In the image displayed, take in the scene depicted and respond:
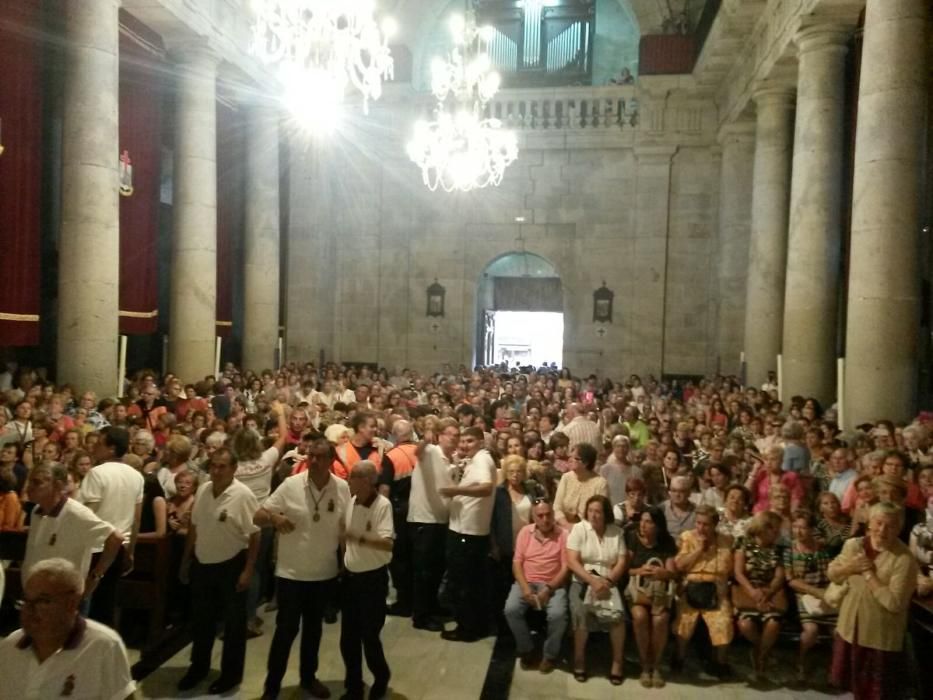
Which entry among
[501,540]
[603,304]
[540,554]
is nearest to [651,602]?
[540,554]

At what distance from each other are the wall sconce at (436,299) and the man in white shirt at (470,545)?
14877 mm

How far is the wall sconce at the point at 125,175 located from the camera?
1288 cm

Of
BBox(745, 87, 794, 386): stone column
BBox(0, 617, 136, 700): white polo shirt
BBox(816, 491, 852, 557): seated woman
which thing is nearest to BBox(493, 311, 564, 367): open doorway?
BBox(745, 87, 794, 386): stone column

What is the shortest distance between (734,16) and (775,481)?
10606 millimetres

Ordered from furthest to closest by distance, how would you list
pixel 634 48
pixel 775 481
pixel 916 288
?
→ pixel 634 48, pixel 916 288, pixel 775 481

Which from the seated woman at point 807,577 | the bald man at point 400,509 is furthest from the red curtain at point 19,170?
the seated woman at point 807,577

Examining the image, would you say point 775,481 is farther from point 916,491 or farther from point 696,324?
point 696,324

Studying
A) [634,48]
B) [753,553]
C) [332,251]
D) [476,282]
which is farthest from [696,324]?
[753,553]

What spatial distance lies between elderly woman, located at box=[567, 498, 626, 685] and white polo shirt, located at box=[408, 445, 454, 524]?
124cm

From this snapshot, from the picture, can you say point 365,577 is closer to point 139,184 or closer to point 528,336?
point 139,184

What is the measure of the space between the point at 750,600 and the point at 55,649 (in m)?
4.84

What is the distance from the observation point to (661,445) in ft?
27.2

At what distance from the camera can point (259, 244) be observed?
17.3m

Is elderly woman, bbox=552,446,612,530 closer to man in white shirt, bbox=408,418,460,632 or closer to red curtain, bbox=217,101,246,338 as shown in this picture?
man in white shirt, bbox=408,418,460,632
